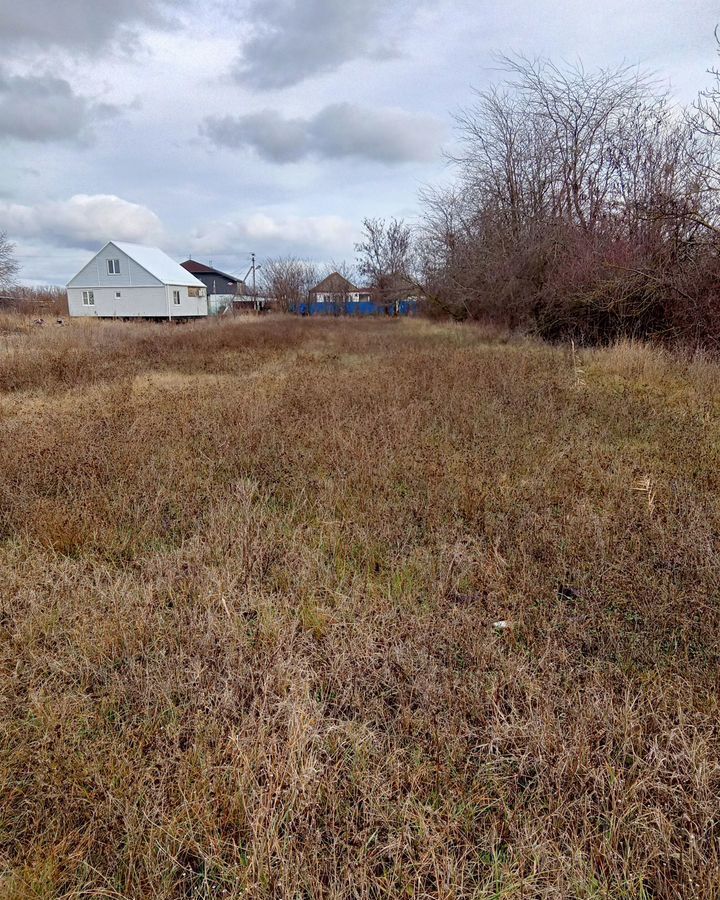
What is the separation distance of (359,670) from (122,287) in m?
42.1

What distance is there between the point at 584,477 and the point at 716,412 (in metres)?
3.41

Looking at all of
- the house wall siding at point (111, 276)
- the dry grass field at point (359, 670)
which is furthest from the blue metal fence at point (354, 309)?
the dry grass field at point (359, 670)

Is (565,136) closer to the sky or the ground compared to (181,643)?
closer to the sky

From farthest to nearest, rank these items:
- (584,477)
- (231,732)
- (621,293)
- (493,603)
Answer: (621,293) → (584,477) → (493,603) → (231,732)

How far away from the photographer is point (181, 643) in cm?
237

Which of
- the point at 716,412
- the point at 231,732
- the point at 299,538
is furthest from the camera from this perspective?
the point at 716,412

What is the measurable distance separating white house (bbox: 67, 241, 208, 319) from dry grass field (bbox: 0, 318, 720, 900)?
3655cm

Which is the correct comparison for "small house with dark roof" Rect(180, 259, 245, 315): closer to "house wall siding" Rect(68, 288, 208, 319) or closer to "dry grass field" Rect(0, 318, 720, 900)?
"house wall siding" Rect(68, 288, 208, 319)

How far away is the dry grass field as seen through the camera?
149 centimetres

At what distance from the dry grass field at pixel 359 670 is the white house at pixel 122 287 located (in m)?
36.5

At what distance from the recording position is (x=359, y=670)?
7.25 feet

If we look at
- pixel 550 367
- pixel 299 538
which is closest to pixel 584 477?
pixel 299 538

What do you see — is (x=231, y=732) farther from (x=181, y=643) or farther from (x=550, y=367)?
(x=550, y=367)

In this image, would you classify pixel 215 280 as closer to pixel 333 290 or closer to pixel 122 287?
pixel 333 290
